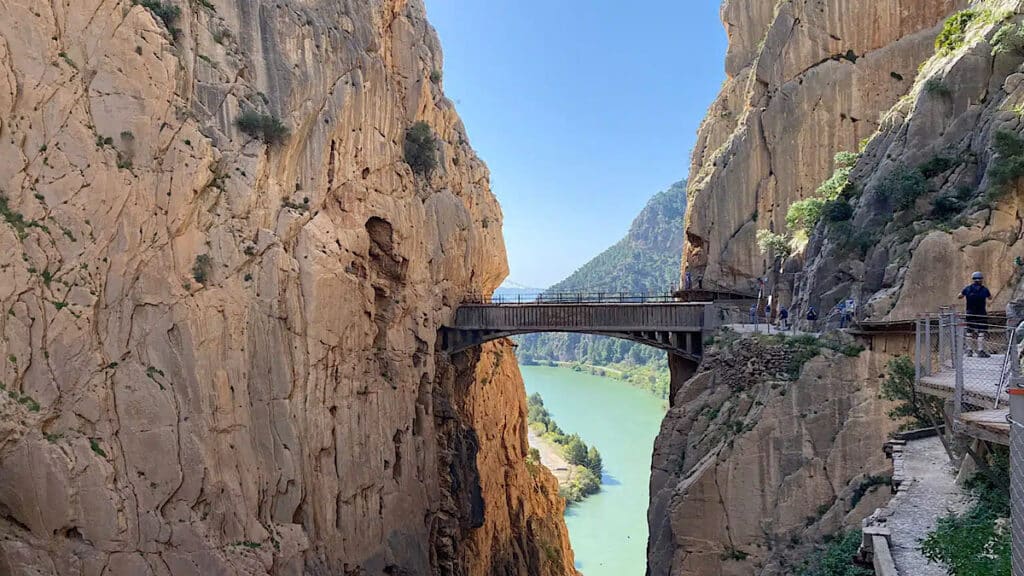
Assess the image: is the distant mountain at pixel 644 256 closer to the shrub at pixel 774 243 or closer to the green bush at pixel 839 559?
the shrub at pixel 774 243

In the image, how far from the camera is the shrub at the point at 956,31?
19.2 meters

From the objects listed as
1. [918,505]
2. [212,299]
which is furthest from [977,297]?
[212,299]

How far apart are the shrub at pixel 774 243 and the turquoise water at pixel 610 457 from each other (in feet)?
74.3

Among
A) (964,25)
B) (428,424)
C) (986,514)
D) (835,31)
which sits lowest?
(428,424)

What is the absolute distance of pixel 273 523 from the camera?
17.7 meters

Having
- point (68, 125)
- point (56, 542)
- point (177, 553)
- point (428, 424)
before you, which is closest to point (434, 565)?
point (428, 424)

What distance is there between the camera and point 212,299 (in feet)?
55.9

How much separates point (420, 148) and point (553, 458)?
49838 millimetres

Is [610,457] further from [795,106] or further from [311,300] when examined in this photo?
[311,300]

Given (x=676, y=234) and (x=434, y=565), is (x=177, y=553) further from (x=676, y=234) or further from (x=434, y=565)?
(x=676, y=234)

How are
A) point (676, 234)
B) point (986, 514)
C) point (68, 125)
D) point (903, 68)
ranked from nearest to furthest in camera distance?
point (986, 514) → point (68, 125) → point (903, 68) → point (676, 234)

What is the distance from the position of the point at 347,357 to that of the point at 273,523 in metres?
5.20

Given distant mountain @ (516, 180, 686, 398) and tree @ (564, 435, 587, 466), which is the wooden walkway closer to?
tree @ (564, 435, 587, 466)

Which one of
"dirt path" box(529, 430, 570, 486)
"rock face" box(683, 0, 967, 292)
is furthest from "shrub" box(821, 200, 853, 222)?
"dirt path" box(529, 430, 570, 486)
